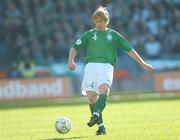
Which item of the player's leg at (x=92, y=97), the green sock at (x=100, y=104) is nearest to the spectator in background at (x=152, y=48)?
the player's leg at (x=92, y=97)

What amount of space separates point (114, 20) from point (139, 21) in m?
1.40

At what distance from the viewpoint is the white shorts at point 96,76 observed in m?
12.5

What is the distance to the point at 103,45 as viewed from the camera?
1279cm

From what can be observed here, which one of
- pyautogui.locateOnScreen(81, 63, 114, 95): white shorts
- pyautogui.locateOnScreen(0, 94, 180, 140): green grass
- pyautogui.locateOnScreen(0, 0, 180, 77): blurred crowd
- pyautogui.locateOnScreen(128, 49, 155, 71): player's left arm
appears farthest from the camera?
pyautogui.locateOnScreen(0, 0, 180, 77): blurred crowd

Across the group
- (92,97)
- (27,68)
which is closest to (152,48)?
(27,68)

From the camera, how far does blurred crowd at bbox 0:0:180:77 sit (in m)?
33.2

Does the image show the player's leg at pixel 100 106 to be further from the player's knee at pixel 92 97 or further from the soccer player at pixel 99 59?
the player's knee at pixel 92 97

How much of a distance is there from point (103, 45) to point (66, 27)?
2187 centimetres

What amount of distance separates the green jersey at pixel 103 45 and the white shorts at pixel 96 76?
14 cm

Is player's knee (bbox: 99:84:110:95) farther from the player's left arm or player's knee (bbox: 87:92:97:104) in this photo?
the player's left arm

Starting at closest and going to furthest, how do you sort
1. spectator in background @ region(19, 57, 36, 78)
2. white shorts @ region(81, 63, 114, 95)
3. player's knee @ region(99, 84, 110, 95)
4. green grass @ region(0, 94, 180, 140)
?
green grass @ region(0, 94, 180, 140) → player's knee @ region(99, 84, 110, 95) → white shorts @ region(81, 63, 114, 95) → spectator in background @ region(19, 57, 36, 78)

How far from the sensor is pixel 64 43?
33781mm

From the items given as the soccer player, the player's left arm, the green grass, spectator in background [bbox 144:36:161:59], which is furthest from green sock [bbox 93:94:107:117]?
spectator in background [bbox 144:36:161:59]

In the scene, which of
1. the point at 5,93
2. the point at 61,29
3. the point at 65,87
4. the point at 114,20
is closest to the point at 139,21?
the point at 114,20
